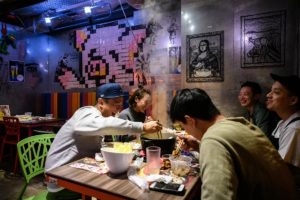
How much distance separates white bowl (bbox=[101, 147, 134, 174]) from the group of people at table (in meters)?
0.44

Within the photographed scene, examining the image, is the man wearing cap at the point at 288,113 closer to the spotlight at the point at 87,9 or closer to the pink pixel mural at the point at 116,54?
the pink pixel mural at the point at 116,54

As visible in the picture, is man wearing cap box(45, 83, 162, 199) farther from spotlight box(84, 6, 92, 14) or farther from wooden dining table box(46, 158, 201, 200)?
spotlight box(84, 6, 92, 14)

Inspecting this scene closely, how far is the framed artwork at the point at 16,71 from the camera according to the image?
21.1ft

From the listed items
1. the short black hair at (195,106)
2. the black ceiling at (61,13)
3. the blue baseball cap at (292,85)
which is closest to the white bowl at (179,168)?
the short black hair at (195,106)

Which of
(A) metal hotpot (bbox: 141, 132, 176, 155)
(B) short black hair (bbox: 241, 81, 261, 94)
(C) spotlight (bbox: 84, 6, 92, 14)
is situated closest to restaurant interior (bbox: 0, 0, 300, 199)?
(C) spotlight (bbox: 84, 6, 92, 14)

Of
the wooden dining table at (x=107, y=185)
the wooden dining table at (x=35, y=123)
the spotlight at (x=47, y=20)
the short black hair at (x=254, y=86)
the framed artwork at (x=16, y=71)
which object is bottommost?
the wooden dining table at (x=35, y=123)

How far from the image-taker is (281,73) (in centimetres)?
322

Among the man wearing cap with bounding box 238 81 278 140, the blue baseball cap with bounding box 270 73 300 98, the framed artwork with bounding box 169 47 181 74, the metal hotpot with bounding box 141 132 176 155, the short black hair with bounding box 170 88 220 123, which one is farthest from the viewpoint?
the framed artwork with bounding box 169 47 181 74

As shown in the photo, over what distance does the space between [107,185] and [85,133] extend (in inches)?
26.8

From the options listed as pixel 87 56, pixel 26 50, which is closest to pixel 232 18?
pixel 87 56

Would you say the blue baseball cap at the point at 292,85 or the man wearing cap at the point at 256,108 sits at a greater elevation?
the blue baseball cap at the point at 292,85

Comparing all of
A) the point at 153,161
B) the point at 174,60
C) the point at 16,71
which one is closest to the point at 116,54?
the point at 174,60

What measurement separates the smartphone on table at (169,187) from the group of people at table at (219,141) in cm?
29

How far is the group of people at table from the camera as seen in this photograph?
91 centimetres
